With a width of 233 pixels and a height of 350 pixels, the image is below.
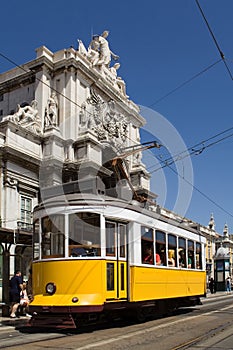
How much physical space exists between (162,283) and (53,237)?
391cm

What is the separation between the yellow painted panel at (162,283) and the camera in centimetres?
1252

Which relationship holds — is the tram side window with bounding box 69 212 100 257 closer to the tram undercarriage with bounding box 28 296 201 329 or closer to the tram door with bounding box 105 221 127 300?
the tram door with bounding box 105 221 127 300

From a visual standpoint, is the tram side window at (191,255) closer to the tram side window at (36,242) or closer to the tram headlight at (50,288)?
the tram side window at (36,242)

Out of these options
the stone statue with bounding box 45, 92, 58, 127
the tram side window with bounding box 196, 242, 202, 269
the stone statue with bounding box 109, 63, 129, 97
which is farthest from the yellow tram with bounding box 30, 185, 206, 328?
the stone statue with bounding box 109, 63, 129, 97

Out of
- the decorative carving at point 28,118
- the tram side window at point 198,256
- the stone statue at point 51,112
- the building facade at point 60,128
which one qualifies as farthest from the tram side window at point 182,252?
the stone statue at point 51,112

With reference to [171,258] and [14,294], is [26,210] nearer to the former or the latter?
[14,294]

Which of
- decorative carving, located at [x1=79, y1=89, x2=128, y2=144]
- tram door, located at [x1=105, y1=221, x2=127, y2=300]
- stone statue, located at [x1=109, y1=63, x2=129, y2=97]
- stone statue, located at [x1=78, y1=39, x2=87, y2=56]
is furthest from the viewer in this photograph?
stone statue, located at [x1=109, y1=63, x2=129, y2=97]

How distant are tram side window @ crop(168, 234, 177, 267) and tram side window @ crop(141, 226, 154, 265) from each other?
1355mm

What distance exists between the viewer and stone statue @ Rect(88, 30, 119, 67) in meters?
41.5

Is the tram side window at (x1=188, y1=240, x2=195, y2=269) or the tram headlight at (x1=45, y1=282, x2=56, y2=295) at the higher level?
the tram side window at (x1=188, y1=240, x2=195, y2=269)

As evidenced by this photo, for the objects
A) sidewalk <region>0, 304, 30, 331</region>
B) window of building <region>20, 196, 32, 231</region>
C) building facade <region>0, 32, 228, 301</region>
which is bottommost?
sidewalk <region>0, 304, 30, 331</region>

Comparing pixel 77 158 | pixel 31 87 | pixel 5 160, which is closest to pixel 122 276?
pixel 5 160

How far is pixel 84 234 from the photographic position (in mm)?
11758

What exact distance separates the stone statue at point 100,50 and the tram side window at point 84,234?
31.1m
